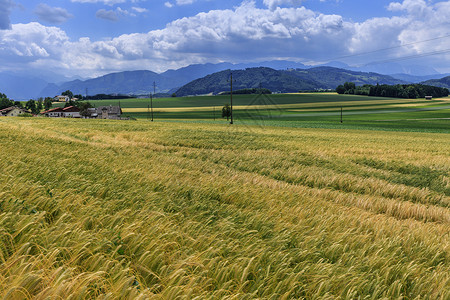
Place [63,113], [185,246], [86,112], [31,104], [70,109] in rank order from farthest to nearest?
[31,104] < [70,109] < [63,113] < [86,112] < [185,246]

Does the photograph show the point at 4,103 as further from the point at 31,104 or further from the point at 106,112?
the point at 106,112

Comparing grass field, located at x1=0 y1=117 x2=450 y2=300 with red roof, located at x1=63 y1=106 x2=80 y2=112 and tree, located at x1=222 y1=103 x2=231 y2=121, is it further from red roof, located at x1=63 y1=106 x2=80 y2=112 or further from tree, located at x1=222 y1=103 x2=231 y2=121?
red roof, located at x1=63 y1=106 x2=80 y2=112

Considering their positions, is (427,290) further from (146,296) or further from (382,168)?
(382,168)

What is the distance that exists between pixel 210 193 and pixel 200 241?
3660 mm

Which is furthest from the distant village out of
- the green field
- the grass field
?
the grass field

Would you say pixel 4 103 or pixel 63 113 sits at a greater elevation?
pixel 4 103

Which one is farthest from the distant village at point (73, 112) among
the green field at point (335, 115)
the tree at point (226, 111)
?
the tree at point (226, 111)

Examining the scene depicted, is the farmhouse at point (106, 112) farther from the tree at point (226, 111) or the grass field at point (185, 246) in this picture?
the grass field at point (185, 246)

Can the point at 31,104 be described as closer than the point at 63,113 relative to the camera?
No

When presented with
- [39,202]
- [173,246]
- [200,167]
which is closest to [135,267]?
[173,246]

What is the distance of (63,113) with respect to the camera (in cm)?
15312

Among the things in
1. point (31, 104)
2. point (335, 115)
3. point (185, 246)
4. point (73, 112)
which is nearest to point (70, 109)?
point (73, 112)

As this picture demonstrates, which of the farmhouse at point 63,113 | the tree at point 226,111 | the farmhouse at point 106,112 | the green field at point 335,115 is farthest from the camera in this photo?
the farmhouse at point 63,113

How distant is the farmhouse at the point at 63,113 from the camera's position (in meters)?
152
